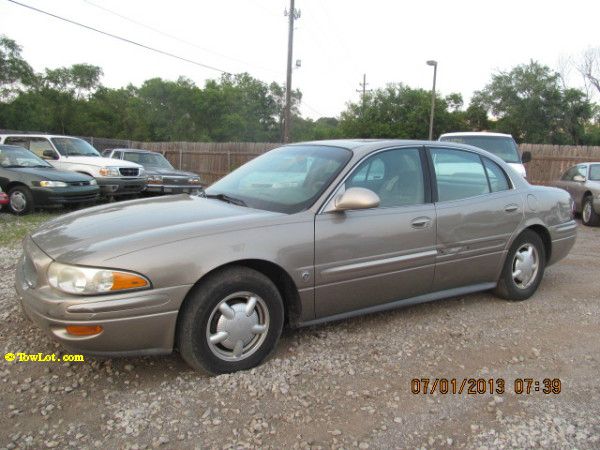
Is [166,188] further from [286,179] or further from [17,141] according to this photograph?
[286,179]

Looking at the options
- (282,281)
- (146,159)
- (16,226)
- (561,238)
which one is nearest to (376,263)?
(282,281)

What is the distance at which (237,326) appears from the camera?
9.84 feet

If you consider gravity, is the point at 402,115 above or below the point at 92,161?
above

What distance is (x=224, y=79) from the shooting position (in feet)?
183

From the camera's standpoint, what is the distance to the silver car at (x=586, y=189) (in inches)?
384

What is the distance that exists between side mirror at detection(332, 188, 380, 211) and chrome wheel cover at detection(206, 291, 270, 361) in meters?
0.83

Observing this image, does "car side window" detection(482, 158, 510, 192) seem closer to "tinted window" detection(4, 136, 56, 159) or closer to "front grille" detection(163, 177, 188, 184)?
"front grille" detection(163, 177, 188, 184)

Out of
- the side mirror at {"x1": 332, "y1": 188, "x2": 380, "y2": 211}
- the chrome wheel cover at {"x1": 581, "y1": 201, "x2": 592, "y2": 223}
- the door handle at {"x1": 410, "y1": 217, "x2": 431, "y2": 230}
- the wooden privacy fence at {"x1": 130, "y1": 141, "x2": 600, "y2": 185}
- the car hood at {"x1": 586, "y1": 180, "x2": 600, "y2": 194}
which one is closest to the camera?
the side mirror at {"x1": 332, "y1": 188, "x2": 380, "y2": 211}

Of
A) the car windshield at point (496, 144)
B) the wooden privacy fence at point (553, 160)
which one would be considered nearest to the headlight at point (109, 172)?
the car windshield at point (496, 144)

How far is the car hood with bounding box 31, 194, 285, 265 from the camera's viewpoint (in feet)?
9.07

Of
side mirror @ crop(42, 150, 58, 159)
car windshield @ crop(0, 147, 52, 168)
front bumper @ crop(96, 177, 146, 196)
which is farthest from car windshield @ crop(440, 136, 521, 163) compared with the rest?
side mirror @ crop(42, 150, 58, 159)

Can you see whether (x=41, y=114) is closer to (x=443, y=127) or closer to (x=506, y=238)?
(x=443, y=127)

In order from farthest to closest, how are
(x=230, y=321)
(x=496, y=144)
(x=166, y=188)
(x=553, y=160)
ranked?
1. (x=553, y=160)
2. (x=166, y=188)
3. (x=496, y=144)
4. (x=230, y=321)
